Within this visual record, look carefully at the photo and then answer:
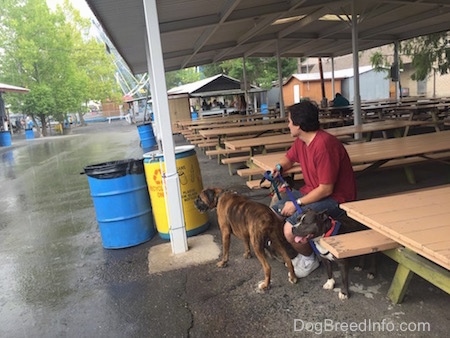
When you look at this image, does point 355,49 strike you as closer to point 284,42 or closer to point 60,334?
point 284,42

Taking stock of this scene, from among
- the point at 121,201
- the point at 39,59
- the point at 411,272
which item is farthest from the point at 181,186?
the point at 39,59

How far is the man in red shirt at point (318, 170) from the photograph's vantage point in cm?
300

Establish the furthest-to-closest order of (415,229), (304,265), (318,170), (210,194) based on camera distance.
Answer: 1. (210,194)
2. (304,265)
3. (318,170)
4. (415,229)

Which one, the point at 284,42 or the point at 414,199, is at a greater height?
the point at 284,42

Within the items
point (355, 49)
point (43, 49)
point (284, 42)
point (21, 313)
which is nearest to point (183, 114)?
point (284, 42)

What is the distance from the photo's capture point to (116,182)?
438cm

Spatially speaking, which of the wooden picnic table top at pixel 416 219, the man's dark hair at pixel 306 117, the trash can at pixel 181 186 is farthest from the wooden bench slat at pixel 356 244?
the trash can at pixel 181 186

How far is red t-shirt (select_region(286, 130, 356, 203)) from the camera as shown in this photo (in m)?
2.99

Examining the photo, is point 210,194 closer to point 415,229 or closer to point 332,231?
point 332,231

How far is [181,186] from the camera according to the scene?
4.54m

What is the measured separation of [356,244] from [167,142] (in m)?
2.16

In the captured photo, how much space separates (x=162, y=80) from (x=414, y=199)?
2516mm

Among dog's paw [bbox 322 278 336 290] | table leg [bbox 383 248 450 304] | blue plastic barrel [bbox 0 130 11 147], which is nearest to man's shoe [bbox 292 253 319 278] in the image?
dog's paw [bbox 322 278 336 290]

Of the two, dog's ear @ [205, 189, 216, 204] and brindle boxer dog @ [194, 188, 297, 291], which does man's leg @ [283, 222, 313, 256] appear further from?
dog's ear @ [205, 189, 216, 204]
